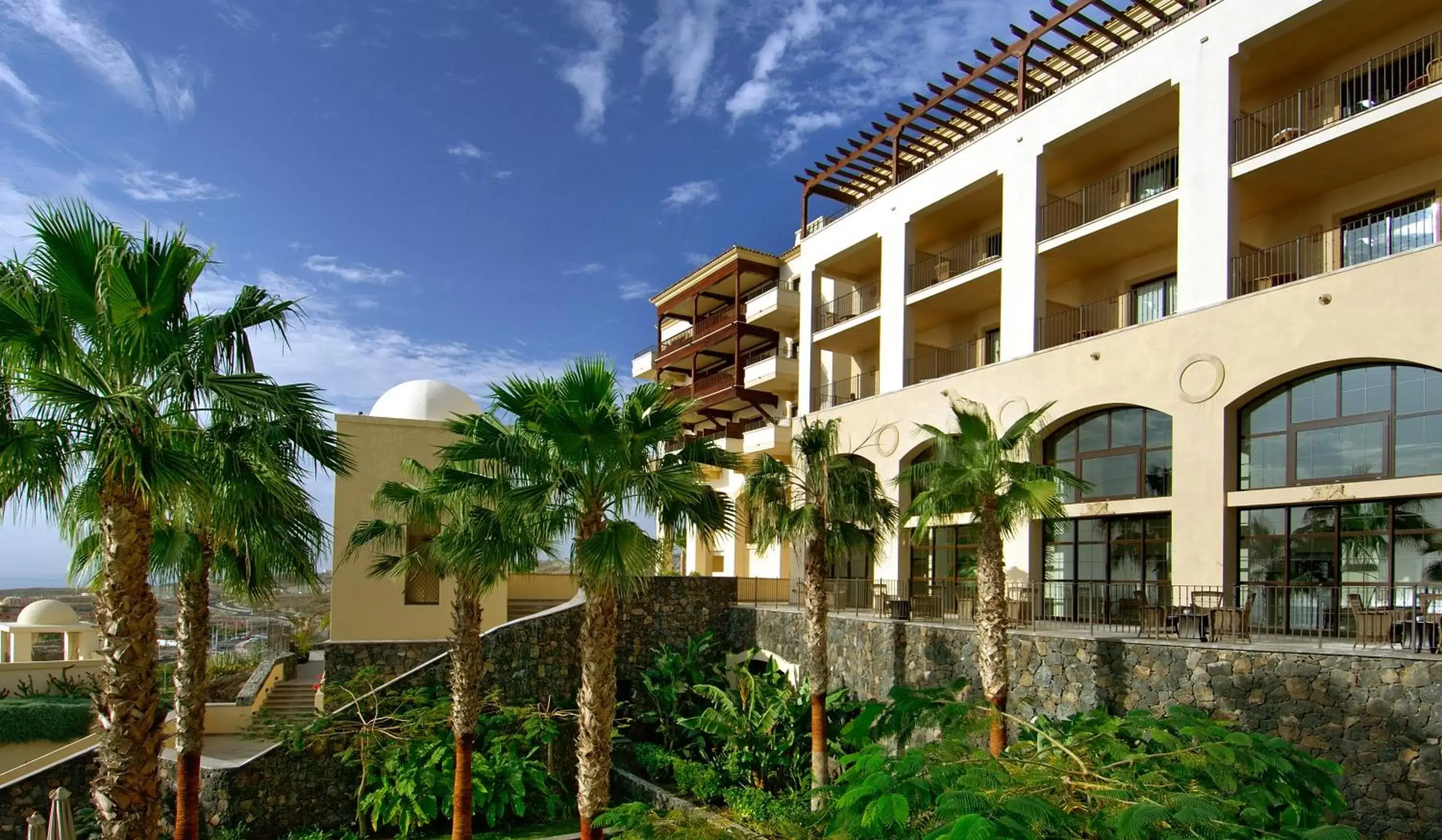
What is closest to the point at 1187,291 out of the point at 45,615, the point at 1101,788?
the point at 1101,788

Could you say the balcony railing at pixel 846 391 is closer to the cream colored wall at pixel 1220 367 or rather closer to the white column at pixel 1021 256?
the white column at pixel 1021 256

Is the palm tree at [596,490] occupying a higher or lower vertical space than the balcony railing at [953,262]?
lower

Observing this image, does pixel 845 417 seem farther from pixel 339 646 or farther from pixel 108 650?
pixel 108 650

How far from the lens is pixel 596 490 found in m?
13.2

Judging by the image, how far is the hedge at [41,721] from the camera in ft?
84.2

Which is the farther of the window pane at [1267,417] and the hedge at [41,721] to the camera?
the hedge at [41,721]

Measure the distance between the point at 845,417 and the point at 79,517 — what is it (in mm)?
21210

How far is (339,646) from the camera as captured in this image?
20953 mm

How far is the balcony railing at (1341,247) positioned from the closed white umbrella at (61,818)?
19.3 m

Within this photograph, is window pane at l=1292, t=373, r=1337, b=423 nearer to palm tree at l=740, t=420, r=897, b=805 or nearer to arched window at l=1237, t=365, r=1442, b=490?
arched window at l=1237, t=365, r=1442, b=490

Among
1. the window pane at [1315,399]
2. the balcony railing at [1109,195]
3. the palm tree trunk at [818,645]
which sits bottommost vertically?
the palm tree trunk at [818,645]

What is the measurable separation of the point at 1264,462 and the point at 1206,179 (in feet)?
19.1

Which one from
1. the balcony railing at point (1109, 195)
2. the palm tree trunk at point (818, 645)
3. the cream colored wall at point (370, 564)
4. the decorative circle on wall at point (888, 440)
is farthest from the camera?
the decorative circle on wall at point (888, 440)

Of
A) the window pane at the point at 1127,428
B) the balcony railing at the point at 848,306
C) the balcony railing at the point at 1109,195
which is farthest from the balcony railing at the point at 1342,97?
the balcony railing at the point at 848,306
